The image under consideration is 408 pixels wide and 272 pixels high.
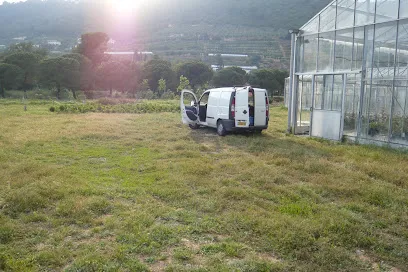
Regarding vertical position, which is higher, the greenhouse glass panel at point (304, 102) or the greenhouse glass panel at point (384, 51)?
the greenhouse glass panel at point (384, 51)

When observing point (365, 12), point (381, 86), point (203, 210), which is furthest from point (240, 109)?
point (203, 210)

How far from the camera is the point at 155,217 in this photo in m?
4.97

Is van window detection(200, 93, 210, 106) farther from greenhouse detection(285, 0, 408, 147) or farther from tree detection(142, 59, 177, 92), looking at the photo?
tree detection(142, 59, 177, 92)

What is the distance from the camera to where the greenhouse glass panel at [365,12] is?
11023mm

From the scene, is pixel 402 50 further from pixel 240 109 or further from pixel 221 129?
pixel 221 129

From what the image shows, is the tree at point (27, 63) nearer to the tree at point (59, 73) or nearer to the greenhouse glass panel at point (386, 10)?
the tree at point (59, 73)

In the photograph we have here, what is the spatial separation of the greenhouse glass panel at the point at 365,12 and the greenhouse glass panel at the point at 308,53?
1895 mm

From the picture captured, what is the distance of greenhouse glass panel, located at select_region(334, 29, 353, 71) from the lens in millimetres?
11711

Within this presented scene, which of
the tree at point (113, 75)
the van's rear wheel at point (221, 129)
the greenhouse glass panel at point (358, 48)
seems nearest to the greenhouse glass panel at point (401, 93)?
the greenhouse glass panel at point (358, 48)

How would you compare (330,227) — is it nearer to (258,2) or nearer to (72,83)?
(72,83)

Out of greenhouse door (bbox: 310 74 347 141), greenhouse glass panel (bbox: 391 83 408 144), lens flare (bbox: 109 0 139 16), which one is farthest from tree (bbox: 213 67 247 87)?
lens flare (bbox: 109 0 139 16)

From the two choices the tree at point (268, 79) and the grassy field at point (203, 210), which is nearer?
the grassy field at point (203, 210)

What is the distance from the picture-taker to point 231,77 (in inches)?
2121

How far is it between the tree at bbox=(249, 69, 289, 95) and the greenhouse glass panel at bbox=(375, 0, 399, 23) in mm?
40455
